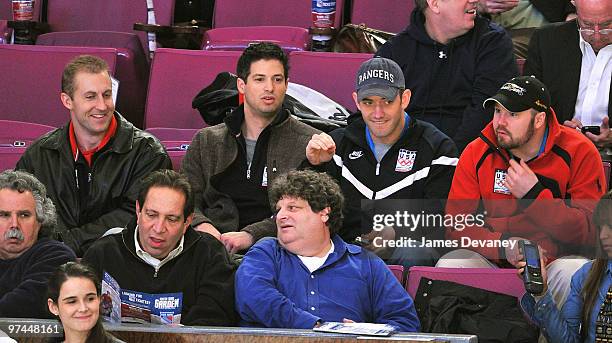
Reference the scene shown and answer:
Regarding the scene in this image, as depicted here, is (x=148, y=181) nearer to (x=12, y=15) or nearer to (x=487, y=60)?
(x=487, y=60)

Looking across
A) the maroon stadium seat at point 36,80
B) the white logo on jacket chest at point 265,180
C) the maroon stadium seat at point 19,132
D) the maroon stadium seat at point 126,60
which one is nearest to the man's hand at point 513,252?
the white logo on jacket chest at point 265,180

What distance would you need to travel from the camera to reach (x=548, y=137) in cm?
454

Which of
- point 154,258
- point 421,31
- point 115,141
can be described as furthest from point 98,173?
point 421,31

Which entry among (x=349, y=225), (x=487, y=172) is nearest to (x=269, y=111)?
(x=349, y=225)

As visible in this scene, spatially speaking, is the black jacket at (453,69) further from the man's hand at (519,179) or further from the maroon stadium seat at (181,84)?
the maroon stadium seat at (181,84)

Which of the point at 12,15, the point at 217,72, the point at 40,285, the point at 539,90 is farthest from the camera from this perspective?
the point at 12,15

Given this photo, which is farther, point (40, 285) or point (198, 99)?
point (198, 99)

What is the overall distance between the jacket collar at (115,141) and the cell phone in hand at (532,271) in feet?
5.53

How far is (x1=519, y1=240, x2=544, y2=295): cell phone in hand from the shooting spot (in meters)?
3.86

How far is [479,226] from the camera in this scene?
420cm

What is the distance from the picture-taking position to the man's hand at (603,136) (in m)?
4.94

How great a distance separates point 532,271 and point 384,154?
102 cm

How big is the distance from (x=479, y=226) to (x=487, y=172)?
1.35 feet

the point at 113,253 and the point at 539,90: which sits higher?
the point at 539,90
